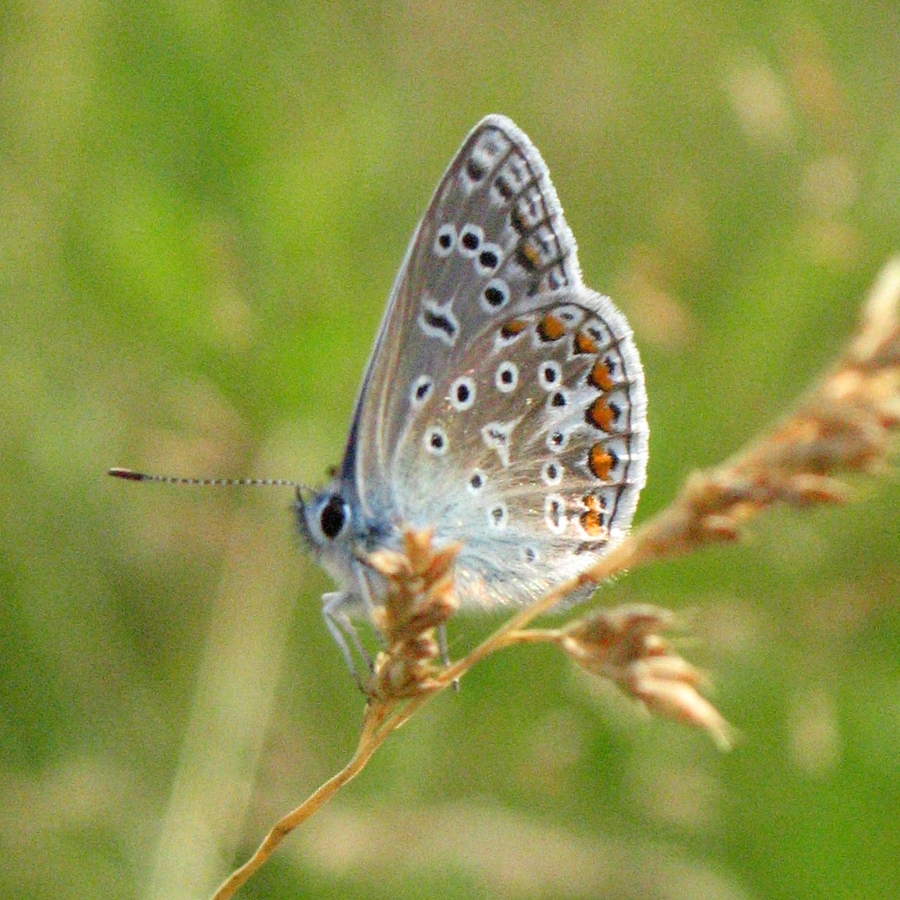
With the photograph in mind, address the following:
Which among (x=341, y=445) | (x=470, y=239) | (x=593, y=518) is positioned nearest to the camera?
(x=593, y=518)

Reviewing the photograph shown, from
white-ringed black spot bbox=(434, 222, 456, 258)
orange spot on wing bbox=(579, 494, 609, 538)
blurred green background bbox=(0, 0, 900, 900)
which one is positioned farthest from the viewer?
blurred green background bbox=(0, 0, 900, 900)

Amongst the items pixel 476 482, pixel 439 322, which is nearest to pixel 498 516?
pixel 476 482

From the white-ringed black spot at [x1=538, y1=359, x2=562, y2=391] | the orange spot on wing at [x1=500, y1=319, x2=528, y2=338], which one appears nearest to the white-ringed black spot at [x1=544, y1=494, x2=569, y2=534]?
the white-ringed black spot at [x1=538, y1=359, x2=562, y2=391]

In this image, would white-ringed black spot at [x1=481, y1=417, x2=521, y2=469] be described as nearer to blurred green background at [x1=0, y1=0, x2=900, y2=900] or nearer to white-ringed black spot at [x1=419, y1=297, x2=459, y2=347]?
white-ringed black spot at [x1=419, y1=297, x2=459, y2=347]

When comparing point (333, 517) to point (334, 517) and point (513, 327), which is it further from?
point (513, 327)

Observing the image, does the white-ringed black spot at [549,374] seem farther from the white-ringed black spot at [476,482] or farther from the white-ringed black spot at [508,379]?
the white-ringed black spot at [476,482]

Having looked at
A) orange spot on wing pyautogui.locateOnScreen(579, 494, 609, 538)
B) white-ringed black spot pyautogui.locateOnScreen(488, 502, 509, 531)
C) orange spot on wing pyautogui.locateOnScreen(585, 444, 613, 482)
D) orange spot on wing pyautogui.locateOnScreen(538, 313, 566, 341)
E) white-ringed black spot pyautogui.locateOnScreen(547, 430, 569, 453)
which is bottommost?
orange spot on wing pyautogui.locateOnScreen(579, 494, 609, 538)
